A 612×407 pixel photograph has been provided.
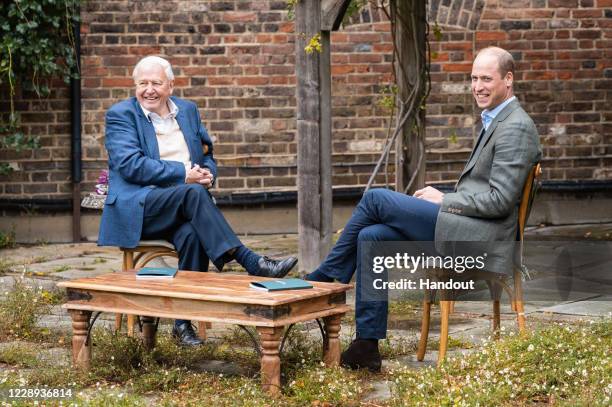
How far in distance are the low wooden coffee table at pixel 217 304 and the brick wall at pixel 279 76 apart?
4897 millimetres

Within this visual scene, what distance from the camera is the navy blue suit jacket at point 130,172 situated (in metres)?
5.97

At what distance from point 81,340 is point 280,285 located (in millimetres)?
959

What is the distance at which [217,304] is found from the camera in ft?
15.0

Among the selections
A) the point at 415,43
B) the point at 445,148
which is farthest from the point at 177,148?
the point at 445,148

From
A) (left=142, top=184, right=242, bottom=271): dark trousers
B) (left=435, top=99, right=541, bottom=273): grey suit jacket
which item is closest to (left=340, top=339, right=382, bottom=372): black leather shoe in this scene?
(left=435, top=99, right=541, bottom=273): grey suit jacket

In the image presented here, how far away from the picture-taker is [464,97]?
10258 mm

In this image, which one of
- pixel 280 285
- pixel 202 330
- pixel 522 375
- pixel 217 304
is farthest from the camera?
pixel 202 330

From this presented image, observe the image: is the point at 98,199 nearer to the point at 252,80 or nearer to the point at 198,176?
the point at 198,176

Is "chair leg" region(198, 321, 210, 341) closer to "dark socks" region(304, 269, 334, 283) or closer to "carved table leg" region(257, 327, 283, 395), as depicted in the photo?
"dark socks" region(304, 269, 334, 283)

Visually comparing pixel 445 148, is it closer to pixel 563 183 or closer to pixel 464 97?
pixel 464 97

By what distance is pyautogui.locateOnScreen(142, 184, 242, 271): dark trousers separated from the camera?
5.76m

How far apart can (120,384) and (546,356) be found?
1751 mm

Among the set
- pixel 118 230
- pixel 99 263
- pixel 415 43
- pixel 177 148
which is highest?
pixel 415 43

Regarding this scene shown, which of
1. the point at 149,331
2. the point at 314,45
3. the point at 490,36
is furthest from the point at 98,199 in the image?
the point at 490,36
